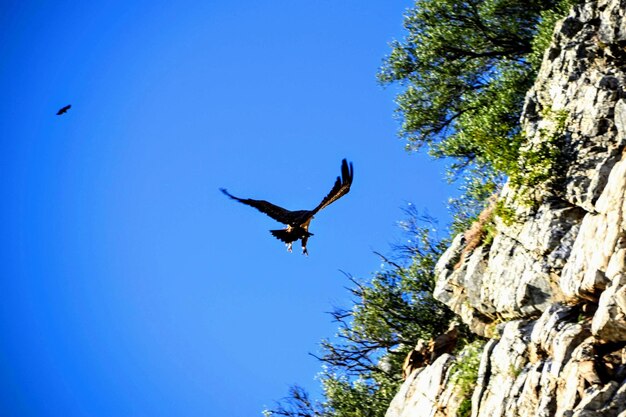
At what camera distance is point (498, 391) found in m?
31.8

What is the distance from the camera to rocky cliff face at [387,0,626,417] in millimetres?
28578

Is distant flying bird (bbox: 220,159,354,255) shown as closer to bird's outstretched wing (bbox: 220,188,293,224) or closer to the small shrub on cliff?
bird's outstretched wing (bbox: 220,188,293,224)

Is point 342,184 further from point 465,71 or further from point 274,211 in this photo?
point 465,71

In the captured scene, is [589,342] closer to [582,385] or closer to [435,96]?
[582,385]

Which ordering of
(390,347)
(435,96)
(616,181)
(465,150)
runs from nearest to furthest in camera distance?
(616,181), (390,347), (465,150), (435,96)

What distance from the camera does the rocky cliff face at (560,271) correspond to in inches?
1125

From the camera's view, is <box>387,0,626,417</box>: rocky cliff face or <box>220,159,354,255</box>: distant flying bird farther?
<box>220,159,354,255</box>: distant flying bird

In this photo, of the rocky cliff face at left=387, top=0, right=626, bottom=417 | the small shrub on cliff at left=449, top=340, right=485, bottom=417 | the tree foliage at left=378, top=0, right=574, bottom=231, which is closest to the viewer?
the rocky cliff face at left=387, top=0, right=626, bottom=417

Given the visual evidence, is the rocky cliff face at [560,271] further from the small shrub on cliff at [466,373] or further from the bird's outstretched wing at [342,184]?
the bird's outstretched wing at [342,184]

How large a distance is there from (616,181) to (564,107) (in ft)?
21.6

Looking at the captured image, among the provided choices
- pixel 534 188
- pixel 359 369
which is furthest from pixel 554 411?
pixel 359 369

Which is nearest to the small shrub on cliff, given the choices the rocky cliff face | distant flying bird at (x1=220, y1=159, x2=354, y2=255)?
the rocky cliff face

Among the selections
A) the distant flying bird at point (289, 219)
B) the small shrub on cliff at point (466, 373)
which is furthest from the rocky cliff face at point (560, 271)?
the distant flying bird at point (289, 219)

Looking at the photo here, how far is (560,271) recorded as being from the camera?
3294 centimetres
